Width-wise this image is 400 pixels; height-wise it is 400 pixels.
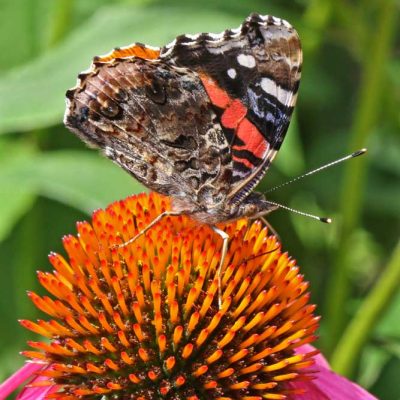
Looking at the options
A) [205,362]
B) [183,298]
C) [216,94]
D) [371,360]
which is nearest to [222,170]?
[216,94]

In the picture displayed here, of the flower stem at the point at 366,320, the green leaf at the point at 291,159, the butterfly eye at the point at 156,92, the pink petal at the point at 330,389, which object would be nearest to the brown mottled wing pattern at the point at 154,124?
the butterfly eye at the point at 156,92

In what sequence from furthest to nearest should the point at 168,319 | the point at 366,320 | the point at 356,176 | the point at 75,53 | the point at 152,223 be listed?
1. the point at 75,53
2. the point at 356,176
3. the point at 366,320
4. the point at 152,223
5. the point at 168,319

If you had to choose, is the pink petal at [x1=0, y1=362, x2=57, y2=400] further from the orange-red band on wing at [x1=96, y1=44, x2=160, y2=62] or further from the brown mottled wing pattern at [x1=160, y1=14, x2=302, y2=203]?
the orange-red band on wing at [x1=96, y1=44, x2=160, y2=62]

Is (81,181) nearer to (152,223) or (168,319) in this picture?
(152,223)

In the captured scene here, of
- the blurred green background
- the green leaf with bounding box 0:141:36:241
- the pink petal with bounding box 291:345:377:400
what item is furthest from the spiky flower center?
the green leaf with bounding box 0:141:36:241

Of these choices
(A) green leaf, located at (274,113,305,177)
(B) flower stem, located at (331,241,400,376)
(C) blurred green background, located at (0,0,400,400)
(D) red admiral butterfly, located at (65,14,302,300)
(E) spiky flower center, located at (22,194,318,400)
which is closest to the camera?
(E) spiky flower center, located at (22,194,318,400)

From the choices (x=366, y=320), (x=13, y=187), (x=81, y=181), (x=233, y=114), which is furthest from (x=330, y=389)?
(x=13, y=187)
